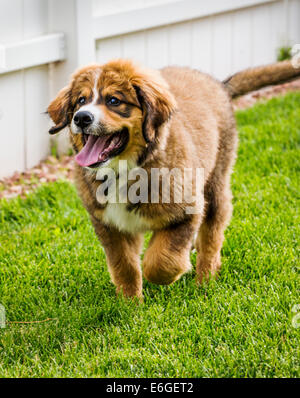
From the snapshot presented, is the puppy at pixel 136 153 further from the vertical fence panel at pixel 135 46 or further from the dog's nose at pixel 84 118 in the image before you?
the vertical fence panel at pixel 135 46

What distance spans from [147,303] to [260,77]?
5.24ft

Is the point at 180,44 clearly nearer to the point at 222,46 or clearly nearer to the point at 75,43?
the point at 222,46

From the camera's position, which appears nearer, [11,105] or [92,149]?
[92,149]

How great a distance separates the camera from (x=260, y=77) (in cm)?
440

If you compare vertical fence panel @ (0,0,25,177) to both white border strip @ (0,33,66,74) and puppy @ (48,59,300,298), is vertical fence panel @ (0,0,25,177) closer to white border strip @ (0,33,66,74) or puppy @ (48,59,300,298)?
white border strip @ (0,33,66,74)

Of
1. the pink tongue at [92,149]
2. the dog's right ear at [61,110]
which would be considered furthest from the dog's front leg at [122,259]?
the dog's right ear at [61,110]

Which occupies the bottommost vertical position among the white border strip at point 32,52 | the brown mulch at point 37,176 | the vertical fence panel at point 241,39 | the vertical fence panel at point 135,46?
the brown mulch at point 37,176

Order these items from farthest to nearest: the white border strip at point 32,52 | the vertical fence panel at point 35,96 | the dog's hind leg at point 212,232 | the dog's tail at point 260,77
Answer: the vertical fence panel at point 35,96, the white border strip at point 32,52, the dog's tail at point 260,77, the dog's hind leg at point 212,232

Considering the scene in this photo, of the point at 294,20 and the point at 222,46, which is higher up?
the point at 294,20

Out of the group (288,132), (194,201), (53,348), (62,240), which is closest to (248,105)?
(288,132)

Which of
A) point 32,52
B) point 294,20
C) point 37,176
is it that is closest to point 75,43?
point 32,52

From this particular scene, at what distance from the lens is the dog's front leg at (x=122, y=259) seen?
3.66 meters
